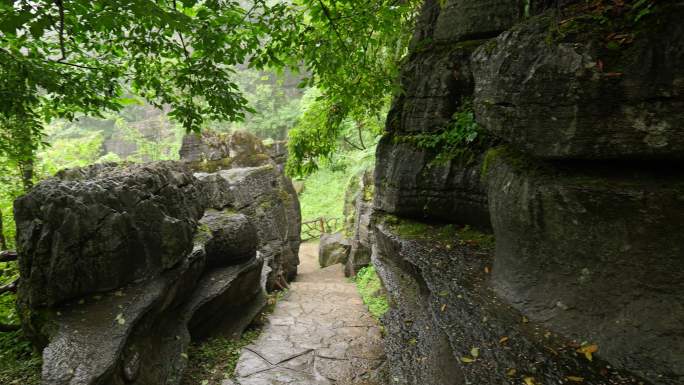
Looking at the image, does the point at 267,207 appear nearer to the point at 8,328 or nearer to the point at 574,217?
the point at 8,328

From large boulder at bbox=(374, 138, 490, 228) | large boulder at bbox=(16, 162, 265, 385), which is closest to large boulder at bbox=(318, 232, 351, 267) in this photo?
large boulder at bbox=(374, 138, 490, 228)

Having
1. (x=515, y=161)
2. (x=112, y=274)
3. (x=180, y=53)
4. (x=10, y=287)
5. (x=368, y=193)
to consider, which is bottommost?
(x=10, y=287)

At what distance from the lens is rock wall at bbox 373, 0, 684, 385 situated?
7.76 feet

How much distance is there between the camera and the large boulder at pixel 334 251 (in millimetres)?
15484

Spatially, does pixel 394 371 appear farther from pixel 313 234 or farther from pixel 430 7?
pixel 313 234

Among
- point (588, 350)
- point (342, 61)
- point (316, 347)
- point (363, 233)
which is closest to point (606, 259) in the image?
point (588, 350)

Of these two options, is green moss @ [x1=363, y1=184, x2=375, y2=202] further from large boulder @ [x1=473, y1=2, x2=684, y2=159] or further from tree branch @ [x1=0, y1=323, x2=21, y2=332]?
tree branch @ [x1=0, y1=323, x2=21, y2=332]

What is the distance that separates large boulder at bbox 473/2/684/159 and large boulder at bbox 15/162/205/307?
4.27m

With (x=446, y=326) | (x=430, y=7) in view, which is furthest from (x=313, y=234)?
(x=446, y=326)

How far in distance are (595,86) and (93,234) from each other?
4950mm

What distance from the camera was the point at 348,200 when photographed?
16984 millimetres

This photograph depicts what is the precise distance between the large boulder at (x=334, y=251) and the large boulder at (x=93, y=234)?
1088 cm

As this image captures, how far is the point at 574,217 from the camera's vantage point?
9.29ft

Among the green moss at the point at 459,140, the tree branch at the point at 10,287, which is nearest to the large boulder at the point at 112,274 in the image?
the tree branch at the point at 10,287
